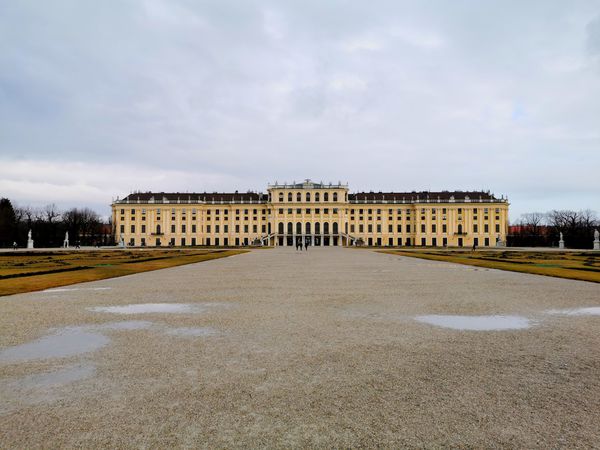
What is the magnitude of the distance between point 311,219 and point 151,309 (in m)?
88.7

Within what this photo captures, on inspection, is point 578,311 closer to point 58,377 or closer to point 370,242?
point 58,377

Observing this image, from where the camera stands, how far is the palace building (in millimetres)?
98000

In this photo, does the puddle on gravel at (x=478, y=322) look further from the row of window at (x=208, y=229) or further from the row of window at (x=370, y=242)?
the row of window at (x=208, y=229)

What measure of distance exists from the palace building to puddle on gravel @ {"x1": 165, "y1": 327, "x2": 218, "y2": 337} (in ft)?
294

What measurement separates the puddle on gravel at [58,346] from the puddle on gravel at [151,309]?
→ 2.10 meters

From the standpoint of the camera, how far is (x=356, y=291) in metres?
12.9

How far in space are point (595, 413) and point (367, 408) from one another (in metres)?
2.02

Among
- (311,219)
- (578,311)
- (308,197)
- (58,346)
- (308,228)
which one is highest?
(308,197)

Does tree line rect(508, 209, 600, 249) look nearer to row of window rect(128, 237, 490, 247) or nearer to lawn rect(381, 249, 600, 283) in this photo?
row of window rect(128, 237, 490, 247)

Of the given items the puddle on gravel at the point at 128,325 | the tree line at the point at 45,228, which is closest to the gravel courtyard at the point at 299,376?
the puddle on gravel at the point at 128,325

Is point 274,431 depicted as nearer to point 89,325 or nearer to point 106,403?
point 106,403

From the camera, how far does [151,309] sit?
963 centimetres

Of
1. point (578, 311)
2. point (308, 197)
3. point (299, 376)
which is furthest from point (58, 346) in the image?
point (308, 197)

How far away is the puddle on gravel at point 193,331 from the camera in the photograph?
7.05 m
